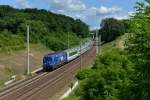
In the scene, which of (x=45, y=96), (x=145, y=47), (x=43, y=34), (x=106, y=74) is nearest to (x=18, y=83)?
(x=45, y=96)

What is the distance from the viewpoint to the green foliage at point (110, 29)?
478 feet

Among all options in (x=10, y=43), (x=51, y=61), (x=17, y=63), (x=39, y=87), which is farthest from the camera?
(x=10, y=43)

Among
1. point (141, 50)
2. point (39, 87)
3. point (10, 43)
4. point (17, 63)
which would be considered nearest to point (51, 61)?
point (17, 63)

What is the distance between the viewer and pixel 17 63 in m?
92.6

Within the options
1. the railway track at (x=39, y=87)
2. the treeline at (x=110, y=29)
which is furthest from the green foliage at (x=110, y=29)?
the railway track at (x=39, y=87)

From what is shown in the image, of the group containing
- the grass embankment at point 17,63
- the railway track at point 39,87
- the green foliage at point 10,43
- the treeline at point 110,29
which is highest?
the treeline at point 110,29

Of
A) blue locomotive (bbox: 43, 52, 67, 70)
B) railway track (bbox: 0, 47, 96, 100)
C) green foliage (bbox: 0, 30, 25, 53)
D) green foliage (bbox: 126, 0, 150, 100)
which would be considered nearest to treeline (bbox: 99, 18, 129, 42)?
green foliage (bbox: 0, 30, 25, 53)

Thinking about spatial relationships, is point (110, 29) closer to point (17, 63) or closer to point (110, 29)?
point (110, 29)

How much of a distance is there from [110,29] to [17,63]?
6309 cm

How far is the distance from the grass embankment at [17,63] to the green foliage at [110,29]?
28.0 meters

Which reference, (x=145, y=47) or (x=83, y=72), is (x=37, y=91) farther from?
(x=145, y=47)

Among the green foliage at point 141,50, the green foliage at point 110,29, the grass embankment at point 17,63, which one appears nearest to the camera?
the green foliage at point 141,50

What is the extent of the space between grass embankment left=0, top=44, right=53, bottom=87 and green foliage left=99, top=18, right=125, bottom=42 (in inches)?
1101

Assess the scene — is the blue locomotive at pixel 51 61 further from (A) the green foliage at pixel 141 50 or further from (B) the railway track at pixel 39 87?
(A) the green foliage at pixel 141 50
